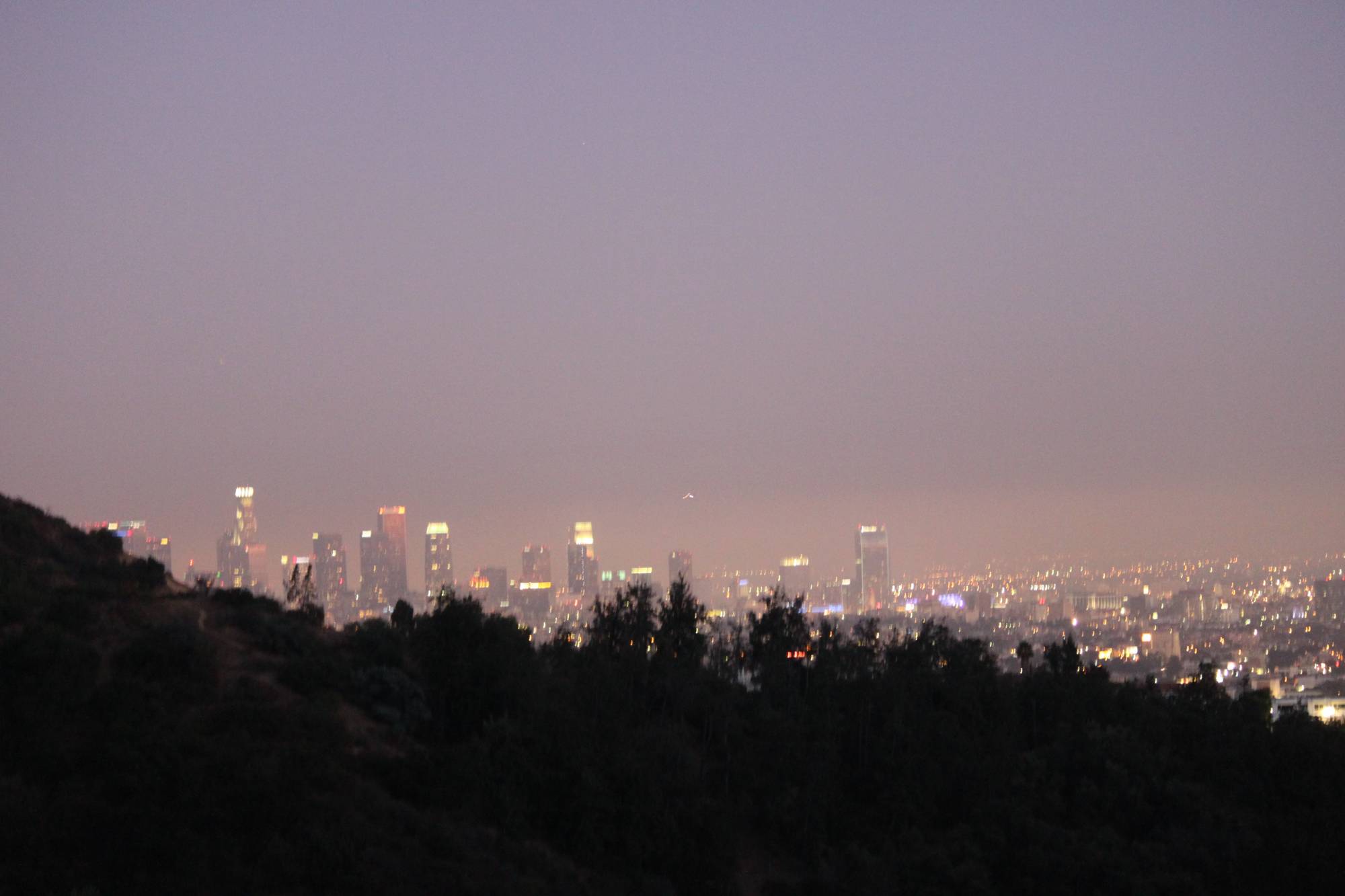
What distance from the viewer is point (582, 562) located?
564ft

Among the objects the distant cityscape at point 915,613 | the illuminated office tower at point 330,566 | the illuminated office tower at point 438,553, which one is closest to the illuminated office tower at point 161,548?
the distant cityscape at point 915,613

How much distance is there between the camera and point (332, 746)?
64.5 feet

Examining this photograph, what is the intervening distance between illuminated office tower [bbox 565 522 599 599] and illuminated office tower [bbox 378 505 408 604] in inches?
855

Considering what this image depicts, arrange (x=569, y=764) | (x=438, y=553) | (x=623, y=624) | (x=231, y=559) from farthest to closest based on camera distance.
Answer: (x=438, y=553)
(x=231, y=559)
(x=623, y=624)
(x=569, y=764)

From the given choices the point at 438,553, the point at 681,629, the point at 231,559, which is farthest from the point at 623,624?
the point at 438,553

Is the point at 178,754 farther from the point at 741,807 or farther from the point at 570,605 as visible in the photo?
the point at 570,605

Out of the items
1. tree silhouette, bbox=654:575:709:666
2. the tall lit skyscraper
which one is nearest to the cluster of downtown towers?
the tall lit skyscraper

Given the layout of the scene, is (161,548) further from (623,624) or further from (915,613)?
(915,613)

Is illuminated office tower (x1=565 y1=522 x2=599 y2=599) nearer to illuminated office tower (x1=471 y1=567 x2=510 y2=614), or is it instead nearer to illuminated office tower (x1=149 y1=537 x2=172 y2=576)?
illuminated office tower (x1=471 y1=567 x2=510 y2=614)

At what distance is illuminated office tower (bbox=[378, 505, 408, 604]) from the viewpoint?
150 meters

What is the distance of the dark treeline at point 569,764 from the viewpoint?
56.1 ft

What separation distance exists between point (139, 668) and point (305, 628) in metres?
5.26

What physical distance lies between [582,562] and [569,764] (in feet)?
494

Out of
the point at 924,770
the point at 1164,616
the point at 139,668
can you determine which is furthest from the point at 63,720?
the point at 1164,616
